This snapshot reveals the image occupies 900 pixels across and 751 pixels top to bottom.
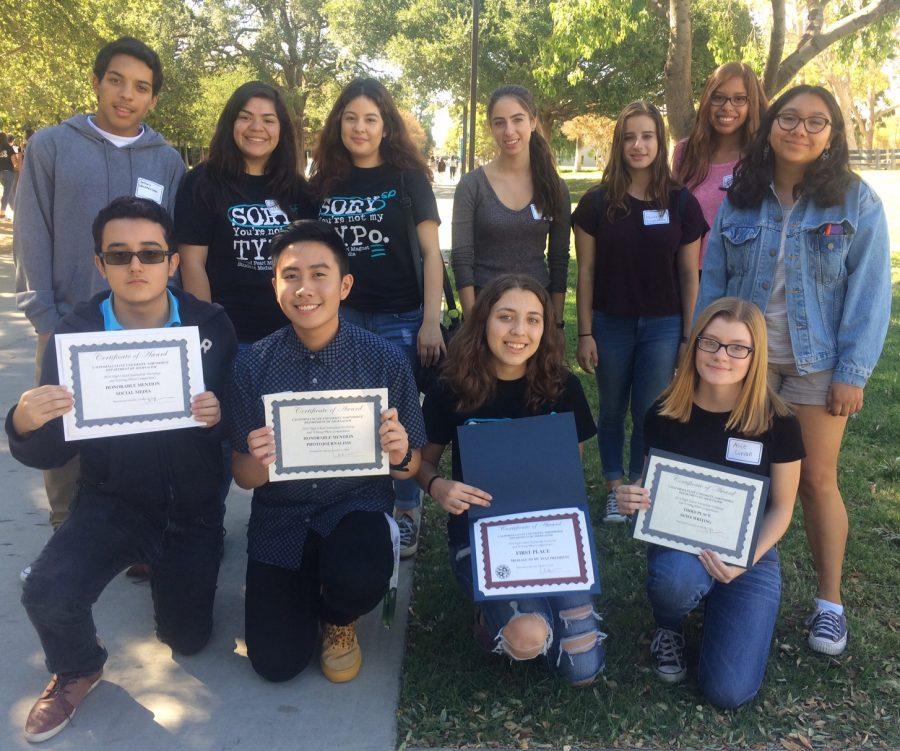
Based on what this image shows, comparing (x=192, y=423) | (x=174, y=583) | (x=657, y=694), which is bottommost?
(x=657, y=694)

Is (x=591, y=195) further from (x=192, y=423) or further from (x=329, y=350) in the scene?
(x=192, y=423)

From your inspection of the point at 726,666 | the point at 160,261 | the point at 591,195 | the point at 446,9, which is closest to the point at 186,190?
the point at 160,261

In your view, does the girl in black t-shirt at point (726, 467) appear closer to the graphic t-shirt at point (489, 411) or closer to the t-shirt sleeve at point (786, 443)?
the t-shirt sleeve at point (786, 443)

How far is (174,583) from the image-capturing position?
292 cm

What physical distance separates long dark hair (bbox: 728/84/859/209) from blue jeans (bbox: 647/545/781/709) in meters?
1.42

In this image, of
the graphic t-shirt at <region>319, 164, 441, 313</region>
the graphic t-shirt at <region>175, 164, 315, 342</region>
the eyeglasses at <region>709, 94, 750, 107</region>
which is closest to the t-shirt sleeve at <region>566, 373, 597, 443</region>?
the graphic t-shirt at <region>319, 164, 441, 313</region>

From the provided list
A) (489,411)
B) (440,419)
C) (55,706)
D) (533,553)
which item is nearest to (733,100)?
(489,411)

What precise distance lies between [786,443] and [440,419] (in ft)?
4.36

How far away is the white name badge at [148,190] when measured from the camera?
338 centimetres

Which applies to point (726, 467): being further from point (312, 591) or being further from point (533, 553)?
point (312, 591)

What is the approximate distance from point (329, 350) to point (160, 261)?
0.71 meters

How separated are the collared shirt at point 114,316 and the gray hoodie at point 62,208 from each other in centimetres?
58

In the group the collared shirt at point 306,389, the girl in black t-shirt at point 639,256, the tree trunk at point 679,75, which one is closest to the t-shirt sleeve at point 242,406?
the collared shirt at point 306,389

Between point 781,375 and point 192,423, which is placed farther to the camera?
point 781,375
